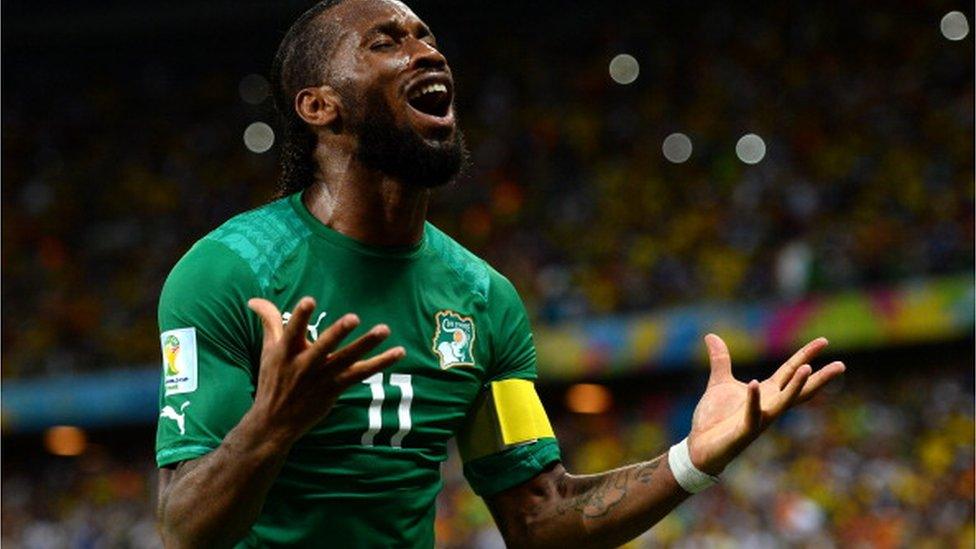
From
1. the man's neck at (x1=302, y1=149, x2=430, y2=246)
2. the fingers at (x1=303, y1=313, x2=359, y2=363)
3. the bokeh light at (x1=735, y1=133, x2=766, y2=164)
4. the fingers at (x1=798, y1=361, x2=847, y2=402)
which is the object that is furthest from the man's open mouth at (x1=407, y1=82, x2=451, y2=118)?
the bokeh light at (x1=735, y1=133, x2=766, y2=164)

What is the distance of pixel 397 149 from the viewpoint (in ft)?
11.9

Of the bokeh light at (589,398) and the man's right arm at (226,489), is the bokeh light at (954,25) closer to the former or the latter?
the bokeh light at (589,398)

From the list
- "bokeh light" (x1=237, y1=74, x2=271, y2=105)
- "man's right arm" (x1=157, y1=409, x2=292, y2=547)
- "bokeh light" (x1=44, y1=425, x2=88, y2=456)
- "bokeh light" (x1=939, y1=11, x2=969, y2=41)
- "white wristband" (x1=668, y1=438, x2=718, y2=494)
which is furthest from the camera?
"bokeh light" (x1=237, y1=74, x2=271, y2=105)

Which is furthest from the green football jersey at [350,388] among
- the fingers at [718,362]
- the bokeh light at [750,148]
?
the bokeh light at [750,148]

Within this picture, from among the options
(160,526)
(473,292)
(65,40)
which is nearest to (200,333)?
(160,526)

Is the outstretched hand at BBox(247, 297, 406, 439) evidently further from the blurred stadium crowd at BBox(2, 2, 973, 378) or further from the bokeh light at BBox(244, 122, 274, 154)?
the bokeh light at BBox(244, 122, 274, 154)

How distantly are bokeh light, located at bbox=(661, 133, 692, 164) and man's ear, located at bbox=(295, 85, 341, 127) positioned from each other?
1571 cm

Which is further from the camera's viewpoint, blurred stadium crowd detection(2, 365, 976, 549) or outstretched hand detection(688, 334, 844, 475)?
blurred stadium crowd detection(2, 365, 976, 549)

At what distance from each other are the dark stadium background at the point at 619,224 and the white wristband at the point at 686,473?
34.5 ft

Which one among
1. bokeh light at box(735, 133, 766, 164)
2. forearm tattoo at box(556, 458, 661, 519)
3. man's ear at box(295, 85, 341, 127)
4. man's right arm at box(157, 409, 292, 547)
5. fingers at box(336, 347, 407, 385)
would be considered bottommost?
bokeh light at box(735, 133, 766, 164)

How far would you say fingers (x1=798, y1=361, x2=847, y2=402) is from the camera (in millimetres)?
3476

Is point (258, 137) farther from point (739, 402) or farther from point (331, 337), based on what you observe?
point (331, 337)

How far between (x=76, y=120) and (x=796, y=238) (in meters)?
12.5

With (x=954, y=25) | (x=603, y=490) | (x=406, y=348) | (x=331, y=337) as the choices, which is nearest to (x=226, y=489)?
(x=331, y=337)
